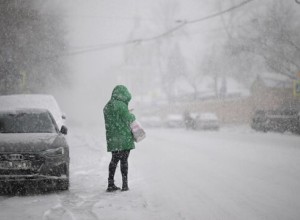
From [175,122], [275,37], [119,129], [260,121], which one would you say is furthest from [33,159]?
[175,122]

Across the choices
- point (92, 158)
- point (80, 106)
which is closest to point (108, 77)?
point (80, 106)

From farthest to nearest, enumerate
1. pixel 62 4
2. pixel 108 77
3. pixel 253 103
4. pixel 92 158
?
1. pixel 108 77
2. pixel 253 103
3. pixel 62 4
4. pixel 92 158

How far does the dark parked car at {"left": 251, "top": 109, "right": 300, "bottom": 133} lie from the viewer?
26281 mm

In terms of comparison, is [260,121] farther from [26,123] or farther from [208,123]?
[26,123]

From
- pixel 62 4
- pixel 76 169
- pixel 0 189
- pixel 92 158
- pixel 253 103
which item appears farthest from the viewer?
pixel 253 103

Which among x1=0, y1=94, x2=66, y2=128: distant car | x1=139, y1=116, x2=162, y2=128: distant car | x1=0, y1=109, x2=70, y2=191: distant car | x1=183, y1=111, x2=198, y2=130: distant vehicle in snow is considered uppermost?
x1=0, y1=94, x2=66, y2=128: distant car

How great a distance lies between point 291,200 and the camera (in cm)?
654

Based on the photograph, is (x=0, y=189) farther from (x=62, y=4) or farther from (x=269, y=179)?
(x=62, y=4)

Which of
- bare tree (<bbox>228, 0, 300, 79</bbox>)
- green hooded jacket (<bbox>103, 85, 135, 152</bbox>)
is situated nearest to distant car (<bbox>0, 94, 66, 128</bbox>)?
green hooded jacket (<bbox>103, 85, 135, 152</bbox>)

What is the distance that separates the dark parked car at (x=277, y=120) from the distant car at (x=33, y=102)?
16.7 m

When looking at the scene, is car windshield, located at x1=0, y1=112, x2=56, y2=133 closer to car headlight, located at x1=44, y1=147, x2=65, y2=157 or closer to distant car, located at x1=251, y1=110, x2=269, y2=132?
car headlight, located at x1=44, y1=147, x2=65, y2=157

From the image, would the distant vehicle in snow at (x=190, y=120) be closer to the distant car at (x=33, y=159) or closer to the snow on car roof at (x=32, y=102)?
the snow on car roof at (x=32, y=102)

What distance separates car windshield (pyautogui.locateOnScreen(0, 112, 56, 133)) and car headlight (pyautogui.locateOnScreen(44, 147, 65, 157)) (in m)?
1.04

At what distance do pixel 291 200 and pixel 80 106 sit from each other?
11687 centimetres
